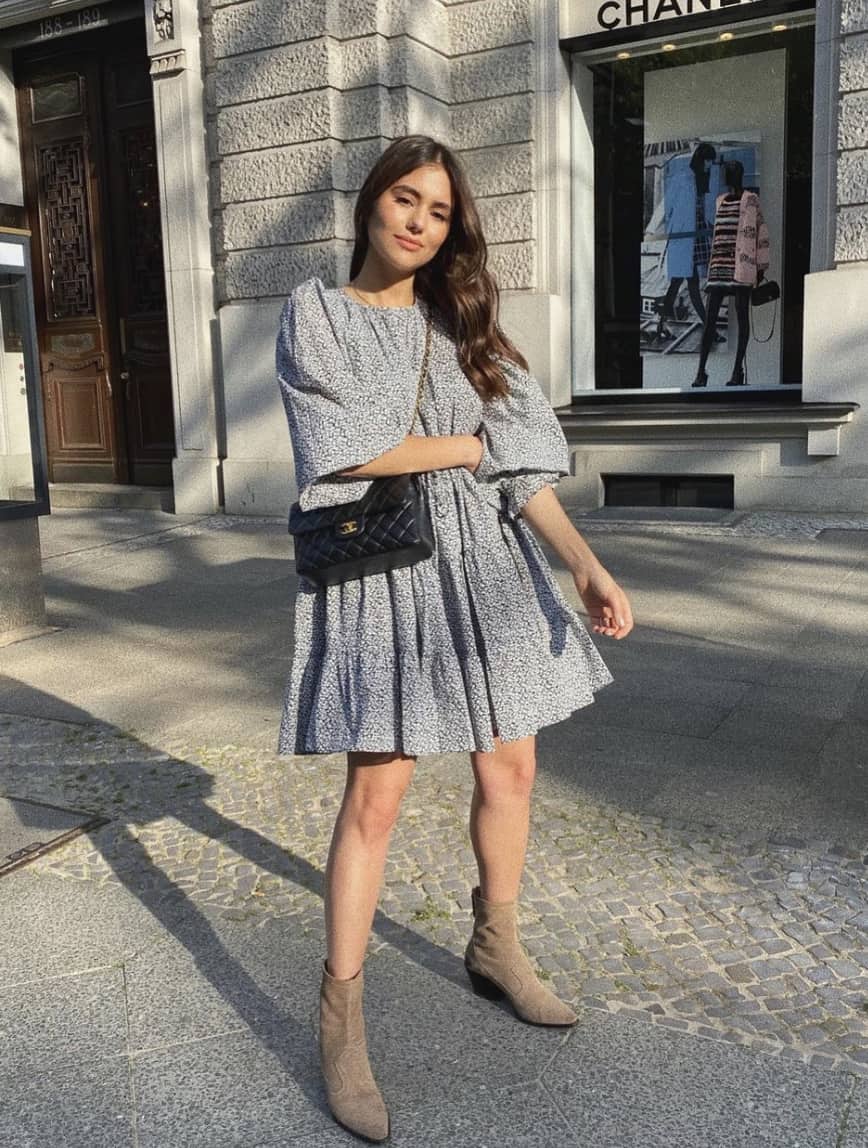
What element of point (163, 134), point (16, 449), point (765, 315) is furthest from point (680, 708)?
point (163, 134)

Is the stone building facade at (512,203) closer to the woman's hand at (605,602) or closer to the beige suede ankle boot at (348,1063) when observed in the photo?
the woman's hand at (605,602)

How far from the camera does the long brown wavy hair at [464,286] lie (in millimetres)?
2221

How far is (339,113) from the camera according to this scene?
9.66 metres

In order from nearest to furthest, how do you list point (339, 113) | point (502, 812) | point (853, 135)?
point (502, 812)
point (853, 135)
point (339, 113)

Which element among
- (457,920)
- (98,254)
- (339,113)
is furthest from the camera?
(98,254)

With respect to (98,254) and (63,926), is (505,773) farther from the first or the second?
(98,254)

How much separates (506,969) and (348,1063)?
43 centimetres

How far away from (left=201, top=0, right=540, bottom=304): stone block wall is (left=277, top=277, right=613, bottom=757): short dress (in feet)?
25.5

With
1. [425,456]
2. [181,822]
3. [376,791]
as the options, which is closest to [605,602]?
[425,456]

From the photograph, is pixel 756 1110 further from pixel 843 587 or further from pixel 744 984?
pixel 843 587

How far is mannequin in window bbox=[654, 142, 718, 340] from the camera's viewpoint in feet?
33.5

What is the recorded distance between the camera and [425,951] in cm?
271

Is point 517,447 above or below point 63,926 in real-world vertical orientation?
above

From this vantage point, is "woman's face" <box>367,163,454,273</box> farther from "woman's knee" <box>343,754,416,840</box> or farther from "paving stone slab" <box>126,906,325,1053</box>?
"paving stone slab" <box>126,906,325,1053</box>
